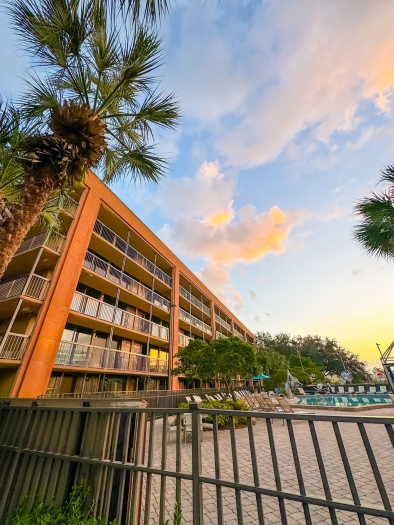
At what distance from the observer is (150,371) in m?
15.0

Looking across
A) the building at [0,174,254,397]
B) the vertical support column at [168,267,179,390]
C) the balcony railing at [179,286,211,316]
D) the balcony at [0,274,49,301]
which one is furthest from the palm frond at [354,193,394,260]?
the balcony railing at [179,286,211,316]

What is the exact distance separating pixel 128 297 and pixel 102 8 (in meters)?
14.0

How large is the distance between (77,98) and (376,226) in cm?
973

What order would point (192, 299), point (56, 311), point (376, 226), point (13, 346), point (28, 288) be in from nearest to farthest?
point (376, 226), point (13, 346), point (28, 288), point (56, 311), point (192, 299)

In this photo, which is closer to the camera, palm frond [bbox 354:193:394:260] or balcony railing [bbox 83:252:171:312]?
palm frond [bbox 354:193:394:260]

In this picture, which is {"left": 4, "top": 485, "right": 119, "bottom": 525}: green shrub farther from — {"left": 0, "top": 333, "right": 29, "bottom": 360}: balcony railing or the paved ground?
{"left": 0, "top": 333, "right": 29, "bottom": 360}: balcony railing

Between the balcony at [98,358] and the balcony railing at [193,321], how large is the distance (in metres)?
6.62

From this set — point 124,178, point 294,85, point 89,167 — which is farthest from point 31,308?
point 294,85

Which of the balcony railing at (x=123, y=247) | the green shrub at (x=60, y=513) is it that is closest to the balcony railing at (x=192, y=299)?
the balcony railing at (x=123, y=247)

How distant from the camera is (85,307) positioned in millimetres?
11219

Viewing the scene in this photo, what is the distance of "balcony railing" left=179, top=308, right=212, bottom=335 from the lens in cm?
2108

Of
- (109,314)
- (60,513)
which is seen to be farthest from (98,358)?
(60,513)

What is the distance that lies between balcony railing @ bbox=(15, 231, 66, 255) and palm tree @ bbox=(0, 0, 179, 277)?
583 cm

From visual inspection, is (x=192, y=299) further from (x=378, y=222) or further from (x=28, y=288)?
(x=378, y=222)
